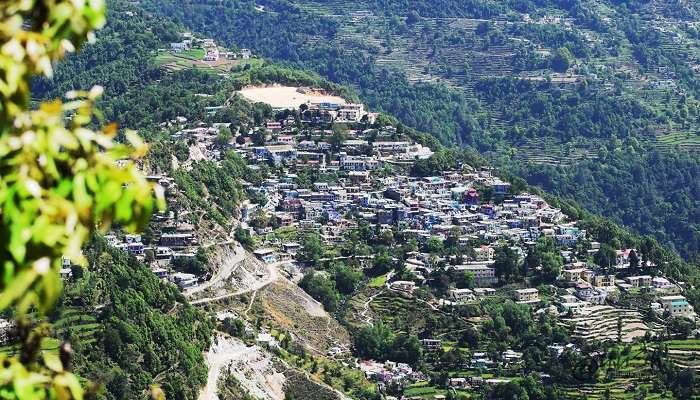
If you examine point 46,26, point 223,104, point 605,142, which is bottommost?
point 605,142

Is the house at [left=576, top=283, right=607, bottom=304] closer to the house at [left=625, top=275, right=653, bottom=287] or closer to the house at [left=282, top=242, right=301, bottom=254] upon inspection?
the house at [left=625, top=275, right=653, bottom=287]

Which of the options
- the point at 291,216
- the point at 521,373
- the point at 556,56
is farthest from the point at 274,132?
the point at 556,56

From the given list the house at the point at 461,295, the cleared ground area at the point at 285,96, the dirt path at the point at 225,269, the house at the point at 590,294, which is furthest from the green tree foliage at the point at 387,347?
the cleared ground area at the point at 285,96

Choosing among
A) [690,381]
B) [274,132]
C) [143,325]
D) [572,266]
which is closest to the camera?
[143,325]

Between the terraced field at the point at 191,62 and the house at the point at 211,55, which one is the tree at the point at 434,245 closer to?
the terraced field at the point at 191,62

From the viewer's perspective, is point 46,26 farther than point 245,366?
No

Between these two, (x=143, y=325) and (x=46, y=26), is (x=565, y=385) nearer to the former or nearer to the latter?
(x=143, y=325)

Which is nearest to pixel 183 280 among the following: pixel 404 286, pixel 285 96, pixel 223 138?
pixel 404 286
